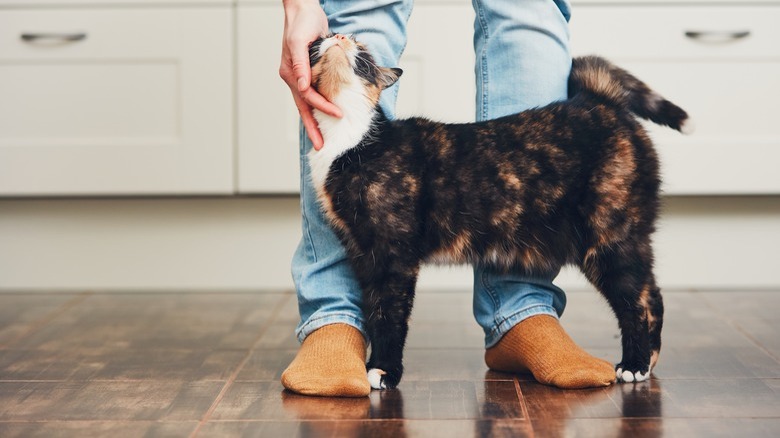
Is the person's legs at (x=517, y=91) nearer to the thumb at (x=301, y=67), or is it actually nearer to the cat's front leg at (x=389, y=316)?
the cat's front leg at (x=389, y=316)

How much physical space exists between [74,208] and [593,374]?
157 cm

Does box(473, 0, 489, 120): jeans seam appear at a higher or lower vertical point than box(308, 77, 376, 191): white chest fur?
higher

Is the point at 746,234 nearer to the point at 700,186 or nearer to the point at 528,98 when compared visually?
the point at 700,186

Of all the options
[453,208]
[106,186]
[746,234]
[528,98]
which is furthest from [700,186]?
[106,186]

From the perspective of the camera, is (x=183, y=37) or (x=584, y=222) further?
(x=183, y=37)

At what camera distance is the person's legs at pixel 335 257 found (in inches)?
58.4

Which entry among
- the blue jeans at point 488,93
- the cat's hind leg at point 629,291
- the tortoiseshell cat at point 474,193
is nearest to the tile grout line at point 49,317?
the blue jeans at point 488,93

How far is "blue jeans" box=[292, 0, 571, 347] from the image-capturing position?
4.99ft

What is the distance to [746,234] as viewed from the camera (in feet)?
7.98

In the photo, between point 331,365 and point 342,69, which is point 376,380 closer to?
point 331,365

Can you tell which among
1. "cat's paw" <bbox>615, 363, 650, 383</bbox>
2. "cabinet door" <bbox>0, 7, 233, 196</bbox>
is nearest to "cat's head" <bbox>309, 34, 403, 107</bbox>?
"cat's paw" <bbox>615, 363, 650, 383</bbox>

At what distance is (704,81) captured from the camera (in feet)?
7.64

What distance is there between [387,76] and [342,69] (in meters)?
0.08

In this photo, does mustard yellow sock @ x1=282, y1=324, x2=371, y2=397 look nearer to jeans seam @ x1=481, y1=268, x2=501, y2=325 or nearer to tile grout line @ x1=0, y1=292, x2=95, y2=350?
jeans seam @ x1=481, y1=268, x2=501, y2=325
